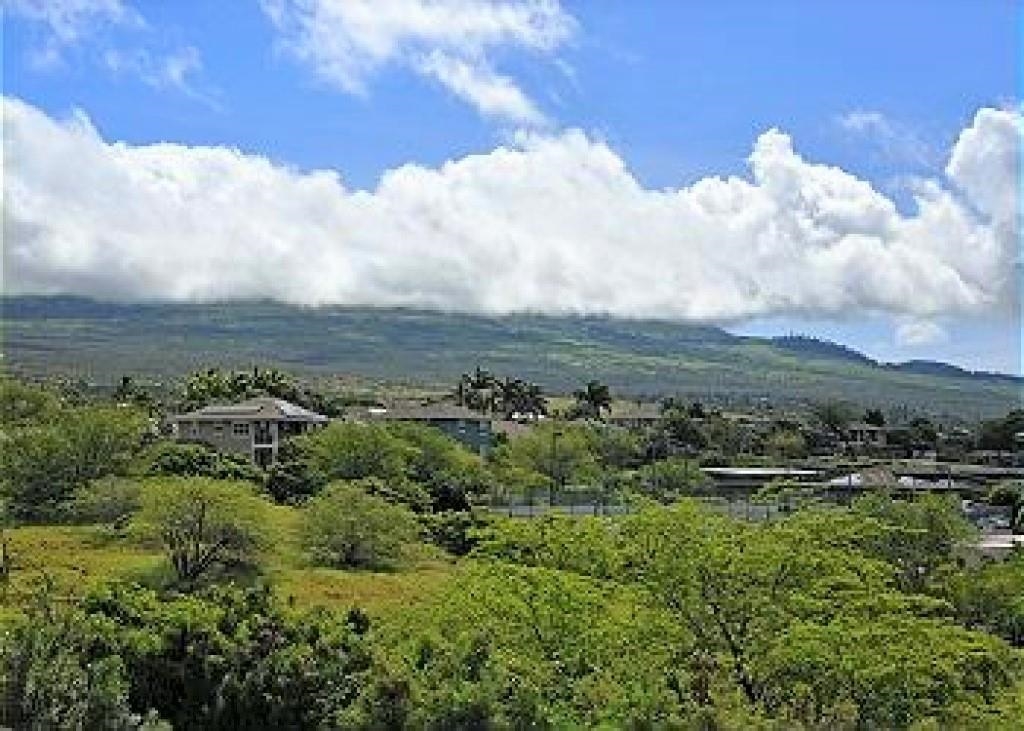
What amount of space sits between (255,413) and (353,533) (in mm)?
27288

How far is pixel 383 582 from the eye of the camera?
145 feet

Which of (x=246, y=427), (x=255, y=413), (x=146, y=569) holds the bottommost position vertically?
(x=146, y=569)

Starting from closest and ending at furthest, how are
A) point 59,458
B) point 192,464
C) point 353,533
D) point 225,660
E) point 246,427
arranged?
point 225,660, point 353,533, point 59,458, point 192,464, point 246,427

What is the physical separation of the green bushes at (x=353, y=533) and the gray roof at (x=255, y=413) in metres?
25.4

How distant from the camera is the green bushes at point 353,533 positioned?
158 ft

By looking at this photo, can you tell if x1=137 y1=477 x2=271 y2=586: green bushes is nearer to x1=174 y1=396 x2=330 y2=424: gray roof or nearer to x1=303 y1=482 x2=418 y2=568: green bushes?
x1=303 y1=482 x2=418 y2=568: green bushes

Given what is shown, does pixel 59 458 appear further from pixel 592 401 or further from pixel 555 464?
pixel 592 401

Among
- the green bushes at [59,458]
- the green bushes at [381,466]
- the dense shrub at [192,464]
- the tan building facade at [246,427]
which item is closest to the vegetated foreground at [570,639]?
the green bushes at [59,458]

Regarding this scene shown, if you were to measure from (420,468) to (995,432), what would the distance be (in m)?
53.1

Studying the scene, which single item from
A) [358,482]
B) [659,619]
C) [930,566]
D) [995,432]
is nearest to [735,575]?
[659,619]

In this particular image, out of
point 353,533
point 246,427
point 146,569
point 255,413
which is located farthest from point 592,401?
point 146,569

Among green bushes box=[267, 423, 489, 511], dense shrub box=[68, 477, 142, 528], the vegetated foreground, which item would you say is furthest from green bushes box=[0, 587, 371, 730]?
green bushes box=[267, 423, 489, 511]

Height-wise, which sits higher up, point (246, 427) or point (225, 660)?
point (225, 660)

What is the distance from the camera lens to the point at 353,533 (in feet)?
158
